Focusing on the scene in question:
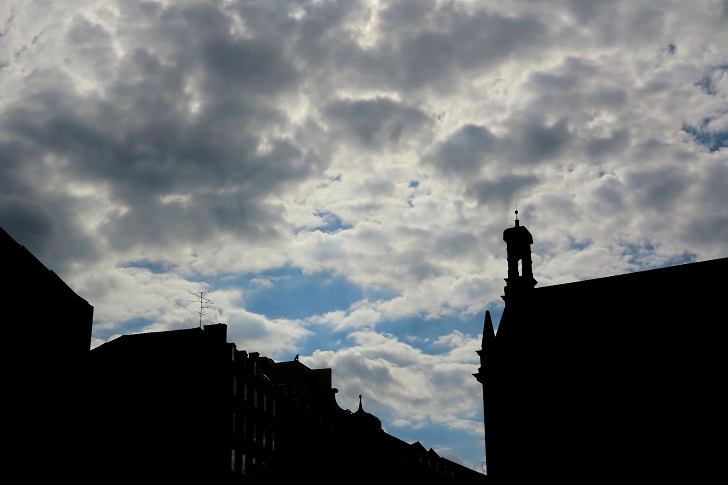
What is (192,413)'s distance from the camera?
81938mm

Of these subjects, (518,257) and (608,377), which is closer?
(608,377)

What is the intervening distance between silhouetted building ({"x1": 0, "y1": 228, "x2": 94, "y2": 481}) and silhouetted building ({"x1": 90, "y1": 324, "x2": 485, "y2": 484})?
72.1 feet

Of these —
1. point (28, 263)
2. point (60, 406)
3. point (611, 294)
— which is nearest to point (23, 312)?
point (28, 263)

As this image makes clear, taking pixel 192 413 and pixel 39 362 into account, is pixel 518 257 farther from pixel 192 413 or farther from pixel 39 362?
pixel 39 362

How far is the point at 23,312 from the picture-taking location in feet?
165

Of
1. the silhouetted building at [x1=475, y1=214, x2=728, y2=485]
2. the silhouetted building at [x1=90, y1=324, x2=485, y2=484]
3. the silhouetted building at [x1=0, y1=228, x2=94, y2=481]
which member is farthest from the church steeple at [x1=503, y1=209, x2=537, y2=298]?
the silhouetted building at [x1=0, y1=228, x2=94, y2=481]

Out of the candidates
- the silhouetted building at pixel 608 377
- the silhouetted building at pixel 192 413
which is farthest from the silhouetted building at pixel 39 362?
the silhouetted building at pixel 608 377

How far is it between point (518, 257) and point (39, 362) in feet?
149

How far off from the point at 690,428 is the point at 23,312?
168ft

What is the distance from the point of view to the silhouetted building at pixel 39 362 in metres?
48.7

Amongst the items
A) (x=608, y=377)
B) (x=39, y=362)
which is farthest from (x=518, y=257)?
(x=39, y=362)

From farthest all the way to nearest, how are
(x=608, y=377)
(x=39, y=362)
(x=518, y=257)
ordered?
1. (x=518, y=257)
2. (x=608, y=377)
3. (x=39, y=362)

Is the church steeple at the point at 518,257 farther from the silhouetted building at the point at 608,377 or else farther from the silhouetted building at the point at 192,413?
the silhouetted building at the point at 192,413

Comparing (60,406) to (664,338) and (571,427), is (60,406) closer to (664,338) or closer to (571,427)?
(571,427)
